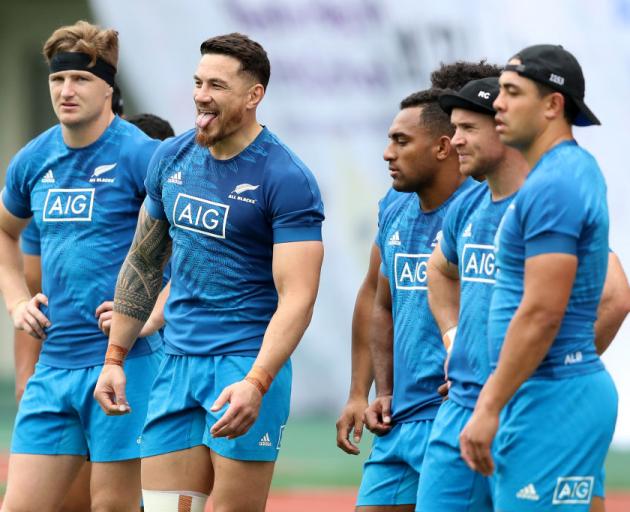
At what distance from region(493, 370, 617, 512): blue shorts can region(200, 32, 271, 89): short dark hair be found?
74.6 inches

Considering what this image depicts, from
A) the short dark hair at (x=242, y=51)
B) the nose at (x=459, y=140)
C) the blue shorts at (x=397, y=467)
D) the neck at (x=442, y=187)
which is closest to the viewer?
the nose at (x=459, y=140)

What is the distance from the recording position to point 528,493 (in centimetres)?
459

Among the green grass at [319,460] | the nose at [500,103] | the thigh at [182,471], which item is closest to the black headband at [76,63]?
the thigh at [182,471]

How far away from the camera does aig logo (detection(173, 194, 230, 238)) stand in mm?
5738

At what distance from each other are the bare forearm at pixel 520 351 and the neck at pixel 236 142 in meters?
1.74

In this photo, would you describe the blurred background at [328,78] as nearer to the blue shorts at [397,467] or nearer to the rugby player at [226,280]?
the blue shorts at [397,467]

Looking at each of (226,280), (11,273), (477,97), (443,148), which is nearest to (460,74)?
(443,148)

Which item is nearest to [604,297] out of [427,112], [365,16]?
[427,112]

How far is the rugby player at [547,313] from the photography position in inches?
175

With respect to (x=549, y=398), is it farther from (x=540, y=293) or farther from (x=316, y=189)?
(x=316, y=189)

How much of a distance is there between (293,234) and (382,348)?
0.90 metres

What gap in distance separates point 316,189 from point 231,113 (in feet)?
1.49

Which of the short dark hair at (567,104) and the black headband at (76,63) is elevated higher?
the short dark hair at (567,104)

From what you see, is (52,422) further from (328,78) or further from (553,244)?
(328,78)
